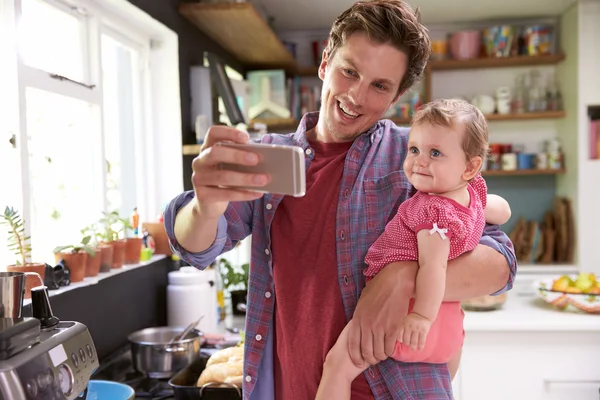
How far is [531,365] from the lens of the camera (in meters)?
2.76

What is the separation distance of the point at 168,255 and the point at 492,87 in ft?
11.3

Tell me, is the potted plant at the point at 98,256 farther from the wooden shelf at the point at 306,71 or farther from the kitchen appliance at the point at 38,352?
the wooden shelf at the point at 306,71

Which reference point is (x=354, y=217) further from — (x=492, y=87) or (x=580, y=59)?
(x=492, y=87)

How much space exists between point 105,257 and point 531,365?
6.13ft

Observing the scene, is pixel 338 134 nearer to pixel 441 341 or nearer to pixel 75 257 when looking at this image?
pixel 441 341

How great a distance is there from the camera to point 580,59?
15.0 ft

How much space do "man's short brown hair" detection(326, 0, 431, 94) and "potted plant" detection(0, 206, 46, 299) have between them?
38.3 inches

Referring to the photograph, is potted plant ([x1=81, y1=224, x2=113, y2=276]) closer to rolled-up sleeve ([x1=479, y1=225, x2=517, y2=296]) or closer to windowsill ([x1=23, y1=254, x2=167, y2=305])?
windowsill ([x1=23, y1=254, x2=167, y2=305])

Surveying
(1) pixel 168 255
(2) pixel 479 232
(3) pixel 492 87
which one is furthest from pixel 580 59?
(2) pixel 479 232

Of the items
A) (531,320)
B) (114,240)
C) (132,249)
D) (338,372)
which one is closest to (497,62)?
(531,320)

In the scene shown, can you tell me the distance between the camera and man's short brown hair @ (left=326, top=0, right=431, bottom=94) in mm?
1257

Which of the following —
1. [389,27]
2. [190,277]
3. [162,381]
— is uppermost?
[389,27]

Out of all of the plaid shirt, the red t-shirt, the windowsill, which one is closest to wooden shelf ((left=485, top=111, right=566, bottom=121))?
the windowsill

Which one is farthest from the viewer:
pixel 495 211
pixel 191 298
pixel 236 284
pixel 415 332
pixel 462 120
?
pixel 236 284
